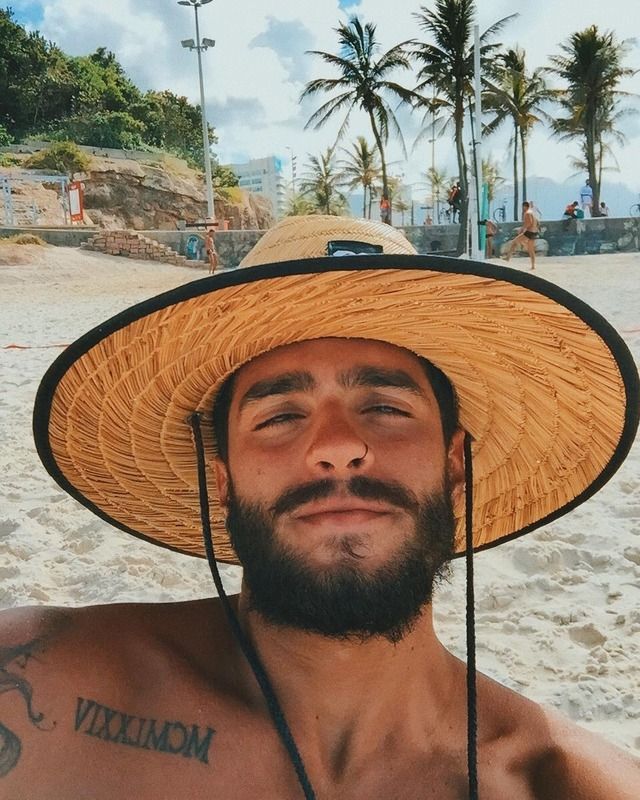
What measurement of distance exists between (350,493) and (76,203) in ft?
82.2

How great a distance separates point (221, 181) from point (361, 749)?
3927 centimetres

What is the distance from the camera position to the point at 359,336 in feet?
4.74

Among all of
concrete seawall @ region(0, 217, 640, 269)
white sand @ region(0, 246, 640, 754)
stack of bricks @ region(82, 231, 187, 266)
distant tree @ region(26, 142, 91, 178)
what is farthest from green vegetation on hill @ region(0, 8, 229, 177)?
white sand @ region(0, 246, 640, 754)

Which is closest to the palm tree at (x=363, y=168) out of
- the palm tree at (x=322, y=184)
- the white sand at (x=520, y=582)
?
the palm tree at (x=322, y=184)

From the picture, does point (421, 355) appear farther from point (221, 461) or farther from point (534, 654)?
point (534, 654)

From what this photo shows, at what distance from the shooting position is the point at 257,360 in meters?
1.49

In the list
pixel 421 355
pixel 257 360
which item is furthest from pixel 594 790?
pixel 257 360

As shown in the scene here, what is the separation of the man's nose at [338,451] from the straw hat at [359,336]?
0.63 ft

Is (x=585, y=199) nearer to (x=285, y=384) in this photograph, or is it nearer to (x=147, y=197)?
(x=147, y=197)

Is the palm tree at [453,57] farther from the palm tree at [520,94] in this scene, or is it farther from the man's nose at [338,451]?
the man's nose at [338,451]

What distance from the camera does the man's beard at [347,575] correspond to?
4.22 feet

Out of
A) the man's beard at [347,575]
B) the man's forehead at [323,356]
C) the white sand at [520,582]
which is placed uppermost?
the man's forehead at [323,356]

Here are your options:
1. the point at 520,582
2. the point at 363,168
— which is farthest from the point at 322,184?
the point at 520,582

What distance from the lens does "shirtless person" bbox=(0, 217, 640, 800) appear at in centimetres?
124
